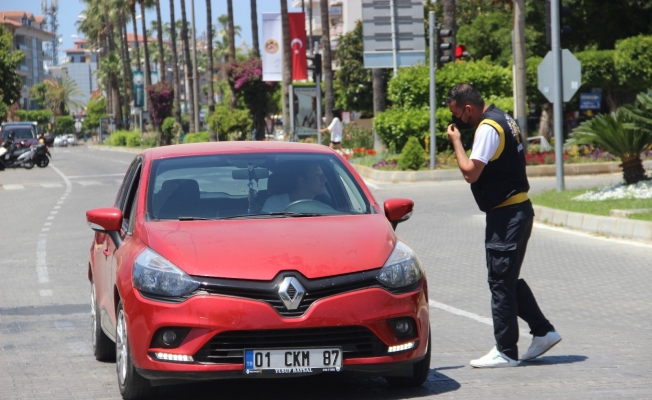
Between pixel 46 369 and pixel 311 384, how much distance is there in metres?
1.91

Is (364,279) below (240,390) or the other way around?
the other way around

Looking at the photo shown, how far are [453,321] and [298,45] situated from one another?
3848 centimetres

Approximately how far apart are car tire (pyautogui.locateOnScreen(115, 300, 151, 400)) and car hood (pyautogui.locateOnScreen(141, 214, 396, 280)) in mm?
509

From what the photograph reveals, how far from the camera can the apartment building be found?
574ft

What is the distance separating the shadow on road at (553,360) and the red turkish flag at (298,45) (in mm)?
39172

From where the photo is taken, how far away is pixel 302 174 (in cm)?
712

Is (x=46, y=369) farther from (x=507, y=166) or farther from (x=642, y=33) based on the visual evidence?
(x=642, y=33)

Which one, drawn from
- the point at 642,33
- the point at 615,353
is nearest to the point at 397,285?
the point at 615,353

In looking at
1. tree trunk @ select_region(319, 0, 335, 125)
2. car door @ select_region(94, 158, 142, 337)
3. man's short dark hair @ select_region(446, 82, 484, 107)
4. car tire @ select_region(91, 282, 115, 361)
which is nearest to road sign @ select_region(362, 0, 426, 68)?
tree trunk @ select_region(319, 0, 335, 125)

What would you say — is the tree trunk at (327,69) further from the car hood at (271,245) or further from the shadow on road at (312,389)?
the car hood at (271,245)

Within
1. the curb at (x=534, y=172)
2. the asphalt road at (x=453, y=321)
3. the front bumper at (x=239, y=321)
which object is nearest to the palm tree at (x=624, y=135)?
the asphalt road at (x=453, y=321)

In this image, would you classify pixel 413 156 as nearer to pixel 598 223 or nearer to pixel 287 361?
pixel 598 223

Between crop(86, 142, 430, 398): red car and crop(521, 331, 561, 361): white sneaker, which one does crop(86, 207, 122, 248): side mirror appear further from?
crop(521, 331, 561, 361): white sneaker

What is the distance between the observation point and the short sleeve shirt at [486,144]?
6922 mm
